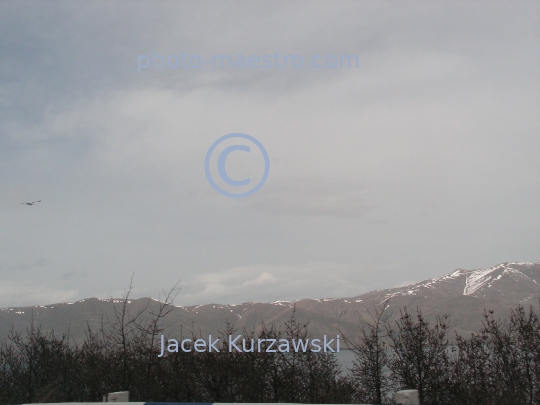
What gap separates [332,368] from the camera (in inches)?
387

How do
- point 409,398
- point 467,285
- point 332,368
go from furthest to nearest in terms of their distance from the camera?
point 467,285 → point 332,368 → point 409,398

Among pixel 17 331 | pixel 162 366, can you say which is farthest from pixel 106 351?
pixel 17 331

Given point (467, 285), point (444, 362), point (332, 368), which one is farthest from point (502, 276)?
point (332, 368)

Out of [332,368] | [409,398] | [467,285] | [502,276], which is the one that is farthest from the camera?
[502,276]

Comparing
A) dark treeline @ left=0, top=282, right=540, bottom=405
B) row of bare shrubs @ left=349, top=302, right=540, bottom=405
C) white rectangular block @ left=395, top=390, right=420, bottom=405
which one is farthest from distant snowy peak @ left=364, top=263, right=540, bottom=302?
white rectangular block @ left=395, top=390, right=420, bottom=405

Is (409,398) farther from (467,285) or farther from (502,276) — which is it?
(502,276)

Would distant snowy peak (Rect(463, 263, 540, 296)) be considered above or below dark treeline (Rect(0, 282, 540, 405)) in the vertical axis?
above

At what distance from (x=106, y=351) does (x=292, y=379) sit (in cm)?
416

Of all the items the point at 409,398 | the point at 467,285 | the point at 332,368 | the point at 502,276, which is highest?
the point at 502,276

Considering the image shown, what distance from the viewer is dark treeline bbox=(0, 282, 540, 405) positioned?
954cm

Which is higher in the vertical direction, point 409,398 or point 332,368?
point 409,398

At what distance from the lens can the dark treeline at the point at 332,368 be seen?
31.3ft

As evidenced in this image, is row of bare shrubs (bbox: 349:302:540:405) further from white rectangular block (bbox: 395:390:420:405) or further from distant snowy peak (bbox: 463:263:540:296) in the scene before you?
white rectangular block (bbox: 395:390:420:405)

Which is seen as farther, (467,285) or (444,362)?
(467,285)
